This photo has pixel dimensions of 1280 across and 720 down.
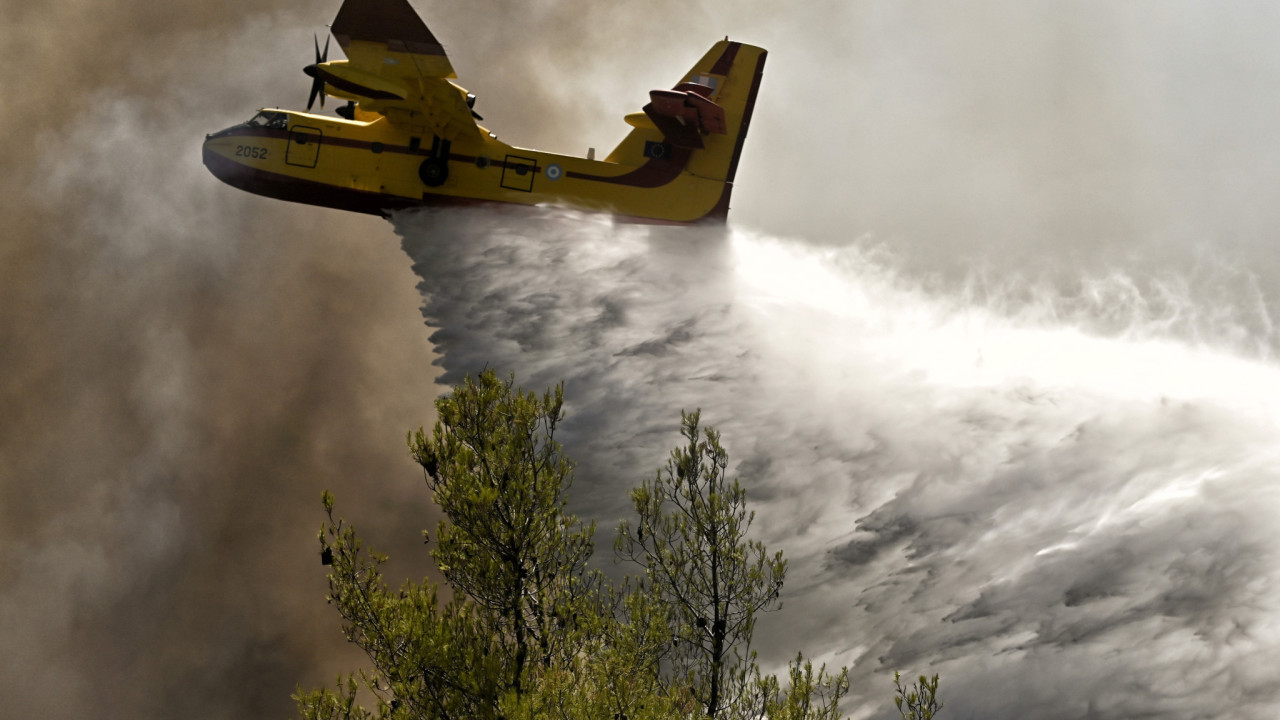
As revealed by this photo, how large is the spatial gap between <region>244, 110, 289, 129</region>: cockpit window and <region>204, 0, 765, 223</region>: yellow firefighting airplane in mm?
32

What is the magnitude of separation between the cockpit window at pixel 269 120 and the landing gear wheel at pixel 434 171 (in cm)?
364

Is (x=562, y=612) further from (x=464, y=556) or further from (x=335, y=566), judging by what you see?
(x=335, y=566)

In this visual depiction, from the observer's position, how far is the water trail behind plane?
1616 centimetres

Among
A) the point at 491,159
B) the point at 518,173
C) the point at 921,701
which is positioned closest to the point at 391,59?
the point at 491,159

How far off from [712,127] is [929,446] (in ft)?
29.7

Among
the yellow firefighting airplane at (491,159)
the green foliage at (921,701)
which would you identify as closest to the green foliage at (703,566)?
the green foliage at (921,701)

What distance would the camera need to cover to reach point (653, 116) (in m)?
23.9

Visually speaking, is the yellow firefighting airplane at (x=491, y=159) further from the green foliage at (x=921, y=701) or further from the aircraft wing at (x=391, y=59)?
the green foliage at (x=921, y=701)

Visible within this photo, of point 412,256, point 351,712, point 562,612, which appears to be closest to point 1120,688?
point 562,612

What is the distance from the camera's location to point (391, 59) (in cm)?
2105

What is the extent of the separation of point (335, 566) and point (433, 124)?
12.6 m

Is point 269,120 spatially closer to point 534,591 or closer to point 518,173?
point 518,173

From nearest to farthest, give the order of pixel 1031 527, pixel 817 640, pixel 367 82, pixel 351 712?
pixel 351 712
pixel 817 640
pixel 1031 527
pixel 367 82

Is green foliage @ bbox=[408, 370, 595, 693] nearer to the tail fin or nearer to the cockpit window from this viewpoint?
the tail fin
